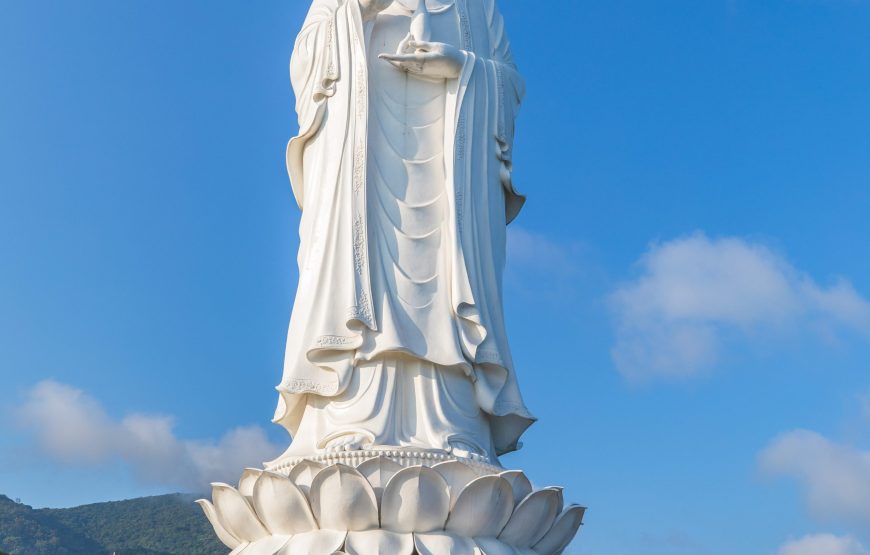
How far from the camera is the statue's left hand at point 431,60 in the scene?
Result: 22.5 feet

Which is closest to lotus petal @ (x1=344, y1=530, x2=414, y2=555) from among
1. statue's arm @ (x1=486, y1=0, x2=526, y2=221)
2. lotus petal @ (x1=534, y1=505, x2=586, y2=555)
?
lotus petal @ (x1=534, y1=505, x2=586, y2=555)

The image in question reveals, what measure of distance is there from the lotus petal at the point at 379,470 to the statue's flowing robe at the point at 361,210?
77cm

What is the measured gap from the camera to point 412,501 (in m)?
5.35

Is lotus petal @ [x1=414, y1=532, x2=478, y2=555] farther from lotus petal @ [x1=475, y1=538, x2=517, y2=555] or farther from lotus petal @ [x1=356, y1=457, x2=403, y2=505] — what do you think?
lotus petal @ [x1=356, y1=457, x2=403, y2=505]

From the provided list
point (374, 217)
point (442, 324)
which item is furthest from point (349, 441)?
point (374, 217)

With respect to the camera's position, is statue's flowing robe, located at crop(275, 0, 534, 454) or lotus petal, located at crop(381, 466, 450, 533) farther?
statue's flowing robe, located at crop(275, 0, 534, 454)

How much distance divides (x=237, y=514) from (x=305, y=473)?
1.59ft

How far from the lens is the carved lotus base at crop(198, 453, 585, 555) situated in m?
5.34

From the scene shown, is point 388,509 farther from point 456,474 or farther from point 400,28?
point 400,28

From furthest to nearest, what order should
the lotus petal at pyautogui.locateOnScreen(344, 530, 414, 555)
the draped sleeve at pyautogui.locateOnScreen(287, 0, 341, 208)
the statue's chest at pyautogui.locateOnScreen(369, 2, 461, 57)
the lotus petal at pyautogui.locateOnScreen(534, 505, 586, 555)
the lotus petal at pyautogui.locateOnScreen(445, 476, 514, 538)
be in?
1. the statue's chest at pyautogui.locateOnScreen(369, 2, 461, 57)
2. the draped sleeve at pyautogui.locateOnScreen(287, 0, 341, 208)
3. the lotus petal at pyautogui.locateOnScreen(534, 505, 586, 555)
4. the lotus petal at pyautogui.locateOnScreen(445, 476, 514, 538)
5. the lotus petal at pyautogui.locateOnScreen(344, 530, 414, 555)

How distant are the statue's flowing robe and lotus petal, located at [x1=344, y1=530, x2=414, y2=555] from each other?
1090 millimetres

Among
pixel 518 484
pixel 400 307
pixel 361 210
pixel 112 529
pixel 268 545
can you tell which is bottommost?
pixel 268 545

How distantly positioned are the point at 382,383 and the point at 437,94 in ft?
6.67

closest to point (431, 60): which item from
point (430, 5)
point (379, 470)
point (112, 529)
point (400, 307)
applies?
point (430, 5)
